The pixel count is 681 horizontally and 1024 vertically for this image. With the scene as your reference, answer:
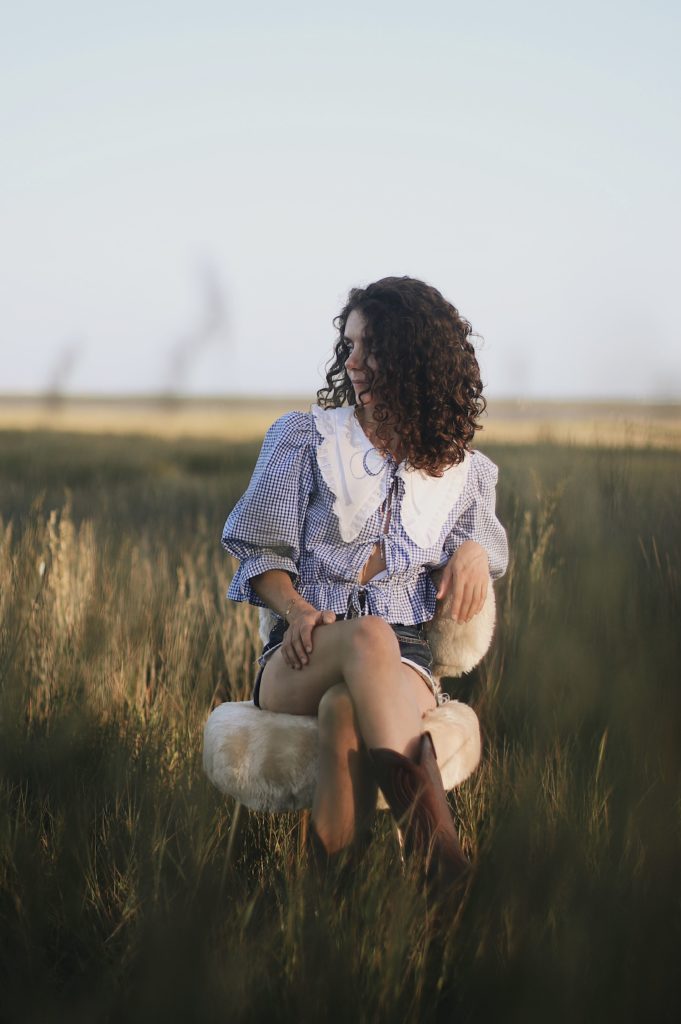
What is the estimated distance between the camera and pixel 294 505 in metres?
2.36

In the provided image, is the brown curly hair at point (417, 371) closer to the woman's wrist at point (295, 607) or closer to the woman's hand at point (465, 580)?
the woman's hand at point (465, 580)

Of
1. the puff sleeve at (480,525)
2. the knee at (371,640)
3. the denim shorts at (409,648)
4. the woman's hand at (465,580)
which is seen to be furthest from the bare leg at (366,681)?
the puff sleeve at (480,525)

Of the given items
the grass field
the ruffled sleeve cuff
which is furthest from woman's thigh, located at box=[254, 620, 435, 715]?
the grass field

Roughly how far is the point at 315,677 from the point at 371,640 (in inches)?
6.7

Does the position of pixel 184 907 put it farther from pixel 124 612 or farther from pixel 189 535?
pixel 189 535

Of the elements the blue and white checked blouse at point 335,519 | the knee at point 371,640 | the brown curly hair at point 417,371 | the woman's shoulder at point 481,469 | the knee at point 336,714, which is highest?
the brown curly hair at point 417,371

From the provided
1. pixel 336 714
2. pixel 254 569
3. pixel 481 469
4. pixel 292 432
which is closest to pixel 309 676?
pixel 336 714

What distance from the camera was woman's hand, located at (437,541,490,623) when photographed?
2.40 meters

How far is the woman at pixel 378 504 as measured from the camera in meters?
2.34

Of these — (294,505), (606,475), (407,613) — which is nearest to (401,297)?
(294,505)

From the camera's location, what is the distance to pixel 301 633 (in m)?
2.18

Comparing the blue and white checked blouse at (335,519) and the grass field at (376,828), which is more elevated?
the blue and white checked blouse at (335,519)

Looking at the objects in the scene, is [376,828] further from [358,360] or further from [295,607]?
[358,360]

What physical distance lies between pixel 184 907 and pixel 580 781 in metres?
1.08
